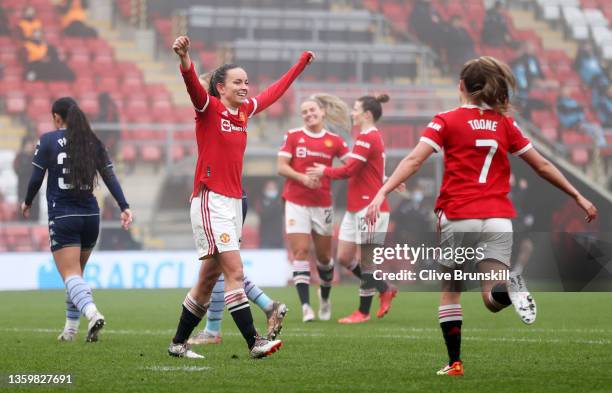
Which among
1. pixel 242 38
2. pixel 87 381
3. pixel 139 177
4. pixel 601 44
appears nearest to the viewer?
pixel 87 381

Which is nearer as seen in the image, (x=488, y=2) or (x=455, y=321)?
(x=455, y=321)

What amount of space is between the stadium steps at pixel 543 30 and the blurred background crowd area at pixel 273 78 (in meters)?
0.04

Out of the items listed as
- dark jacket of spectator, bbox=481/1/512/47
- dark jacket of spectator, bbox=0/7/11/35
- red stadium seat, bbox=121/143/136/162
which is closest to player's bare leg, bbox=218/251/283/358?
red stadium seat, bbox=121/143/136/162

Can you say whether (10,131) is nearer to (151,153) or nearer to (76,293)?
(151,153)

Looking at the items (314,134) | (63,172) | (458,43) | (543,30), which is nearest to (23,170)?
(314,134)

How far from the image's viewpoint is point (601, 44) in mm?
27141

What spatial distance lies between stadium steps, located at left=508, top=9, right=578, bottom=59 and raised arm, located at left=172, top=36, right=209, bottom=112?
21.5 meters

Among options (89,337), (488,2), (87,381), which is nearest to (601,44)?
(488,2)

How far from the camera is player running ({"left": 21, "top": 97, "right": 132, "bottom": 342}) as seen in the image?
28.5ft

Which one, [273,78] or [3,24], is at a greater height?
[3,24]

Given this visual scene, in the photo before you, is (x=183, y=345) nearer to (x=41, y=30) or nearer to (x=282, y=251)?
(x=282, y=251)

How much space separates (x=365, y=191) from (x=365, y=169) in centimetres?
23

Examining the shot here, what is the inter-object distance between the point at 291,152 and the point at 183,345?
4486 millimetres

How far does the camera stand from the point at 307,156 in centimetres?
1148
